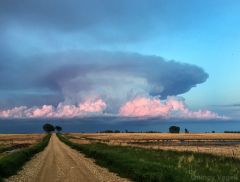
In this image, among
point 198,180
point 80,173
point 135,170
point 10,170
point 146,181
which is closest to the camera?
point 198,180

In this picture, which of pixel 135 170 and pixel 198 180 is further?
pixel 135 170

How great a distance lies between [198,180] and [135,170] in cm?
716

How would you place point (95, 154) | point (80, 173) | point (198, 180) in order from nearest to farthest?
point (198, 180) → point (80, 173) → point (95, 154)

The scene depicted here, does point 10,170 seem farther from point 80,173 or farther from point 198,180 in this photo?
point 198,180

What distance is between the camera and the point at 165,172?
22.7 meters

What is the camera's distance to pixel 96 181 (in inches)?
910

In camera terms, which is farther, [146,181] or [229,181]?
[146,181]

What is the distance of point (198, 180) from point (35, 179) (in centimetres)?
1045

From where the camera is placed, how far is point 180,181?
19.5 metres

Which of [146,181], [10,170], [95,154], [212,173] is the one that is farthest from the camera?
[95,154]

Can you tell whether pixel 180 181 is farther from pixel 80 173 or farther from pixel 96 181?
pixel 80 173

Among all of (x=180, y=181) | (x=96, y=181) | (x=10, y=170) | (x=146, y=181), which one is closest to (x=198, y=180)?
(x=180, y=181)

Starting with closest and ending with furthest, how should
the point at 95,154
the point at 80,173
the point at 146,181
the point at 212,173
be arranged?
1. the point at 146,181
2. the point at 212,173
3. the point at 80,173
4. the point at 95,154

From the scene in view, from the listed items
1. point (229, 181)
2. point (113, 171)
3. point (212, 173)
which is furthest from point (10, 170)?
point (229, 181)
